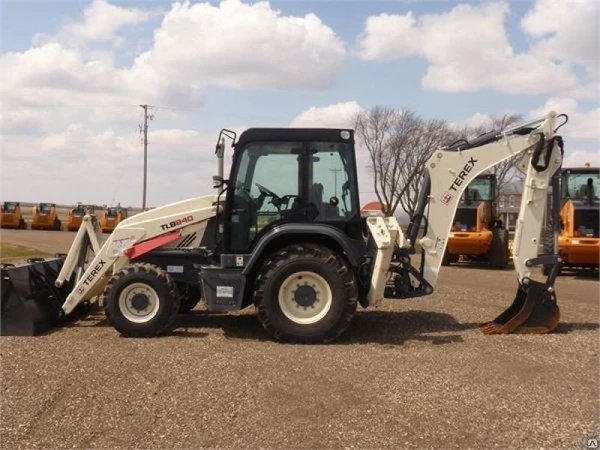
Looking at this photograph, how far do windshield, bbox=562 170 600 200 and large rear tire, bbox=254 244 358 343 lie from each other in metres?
10.7

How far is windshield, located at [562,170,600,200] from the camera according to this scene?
1545 cm

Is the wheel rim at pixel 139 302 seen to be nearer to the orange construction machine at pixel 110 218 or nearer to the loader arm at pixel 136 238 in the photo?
the loader arm at pixel 136 238

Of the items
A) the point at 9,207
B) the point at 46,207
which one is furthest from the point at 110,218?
the point at 9,207

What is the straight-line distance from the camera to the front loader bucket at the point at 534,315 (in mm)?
7656

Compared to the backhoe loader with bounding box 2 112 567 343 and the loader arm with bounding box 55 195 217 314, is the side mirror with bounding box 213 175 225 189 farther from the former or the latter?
the loader arm with bounding box 55 195 217 314

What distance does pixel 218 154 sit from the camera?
25.7 feet

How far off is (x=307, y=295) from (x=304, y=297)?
43mm

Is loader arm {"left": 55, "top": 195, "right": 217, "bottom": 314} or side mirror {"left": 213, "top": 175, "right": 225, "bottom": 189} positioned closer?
side mirror {"left": 213, "top": 175, "right": 225, "bottom": 189}

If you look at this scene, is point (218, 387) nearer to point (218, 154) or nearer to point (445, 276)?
point (218, 154)

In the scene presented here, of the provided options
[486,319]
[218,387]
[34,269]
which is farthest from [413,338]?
[34,269]

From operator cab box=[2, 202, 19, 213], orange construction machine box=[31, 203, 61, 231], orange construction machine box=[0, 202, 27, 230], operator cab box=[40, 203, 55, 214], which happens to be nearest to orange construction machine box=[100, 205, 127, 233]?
orange construction machine box=[31, 203, 61, 231]

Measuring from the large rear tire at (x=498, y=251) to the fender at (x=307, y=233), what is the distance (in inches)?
443

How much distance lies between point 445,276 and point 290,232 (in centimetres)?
872

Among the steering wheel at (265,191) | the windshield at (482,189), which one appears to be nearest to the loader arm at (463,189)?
the steering wheel at (265,191)
